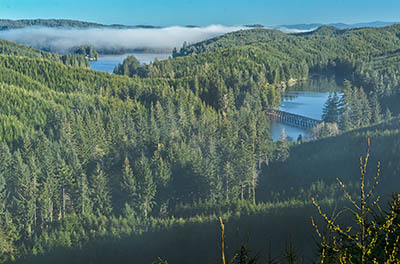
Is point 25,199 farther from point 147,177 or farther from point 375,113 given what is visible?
point 375,113

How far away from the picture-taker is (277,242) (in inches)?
1489

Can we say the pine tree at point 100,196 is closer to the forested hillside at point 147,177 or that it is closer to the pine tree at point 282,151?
the forested hillside at point 147,177

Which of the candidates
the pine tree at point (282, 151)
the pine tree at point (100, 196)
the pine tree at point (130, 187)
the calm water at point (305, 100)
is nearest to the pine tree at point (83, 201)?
the pine tree at point (100, 196)

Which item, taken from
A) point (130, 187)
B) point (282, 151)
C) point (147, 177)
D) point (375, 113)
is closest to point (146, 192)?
point (147, 177)

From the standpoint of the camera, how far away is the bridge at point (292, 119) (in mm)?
105875

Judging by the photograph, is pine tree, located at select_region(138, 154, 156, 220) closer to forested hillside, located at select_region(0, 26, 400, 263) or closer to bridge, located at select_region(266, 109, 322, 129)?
forested hillside, located at select_region(0, 26, 400, 263)

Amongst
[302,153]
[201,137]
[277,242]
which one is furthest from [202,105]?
[277,242]

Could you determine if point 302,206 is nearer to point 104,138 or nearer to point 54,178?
point 54,178

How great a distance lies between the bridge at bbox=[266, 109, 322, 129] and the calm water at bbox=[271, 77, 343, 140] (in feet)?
8.95

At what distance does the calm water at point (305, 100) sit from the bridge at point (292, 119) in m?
2.73

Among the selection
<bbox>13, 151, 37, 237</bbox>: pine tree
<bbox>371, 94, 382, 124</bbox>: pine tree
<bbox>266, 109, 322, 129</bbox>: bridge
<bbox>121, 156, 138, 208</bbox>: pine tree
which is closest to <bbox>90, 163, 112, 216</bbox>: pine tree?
<bbox>121, 156, 138, 208</bbox>: pine tree

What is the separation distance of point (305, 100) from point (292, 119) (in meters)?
32.7

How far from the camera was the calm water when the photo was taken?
104 m

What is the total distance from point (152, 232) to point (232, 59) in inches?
5307
